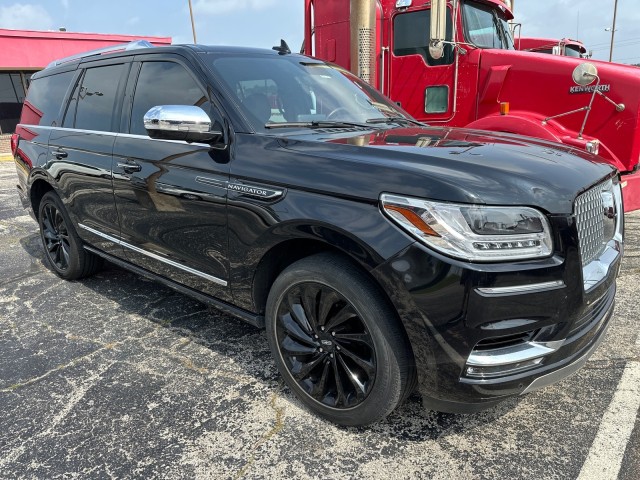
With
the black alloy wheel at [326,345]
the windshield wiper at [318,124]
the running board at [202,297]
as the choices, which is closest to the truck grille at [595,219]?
the black alloy wheel at [326,345]

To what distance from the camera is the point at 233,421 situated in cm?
248

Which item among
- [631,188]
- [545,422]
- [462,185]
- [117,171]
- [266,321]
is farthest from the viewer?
[631,188]

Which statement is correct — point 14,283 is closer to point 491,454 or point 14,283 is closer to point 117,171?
point 117,171

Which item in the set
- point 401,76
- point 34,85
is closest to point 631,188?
point 401,76

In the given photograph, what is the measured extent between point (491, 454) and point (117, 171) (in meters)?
2.82

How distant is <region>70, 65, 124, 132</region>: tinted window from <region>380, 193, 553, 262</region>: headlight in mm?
2603

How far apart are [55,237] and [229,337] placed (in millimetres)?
2385

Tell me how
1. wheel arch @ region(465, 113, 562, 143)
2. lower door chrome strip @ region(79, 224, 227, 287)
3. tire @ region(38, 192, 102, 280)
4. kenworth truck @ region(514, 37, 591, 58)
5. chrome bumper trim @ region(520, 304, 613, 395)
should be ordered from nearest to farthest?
chrome bumper trim @ region(520, 304, 613, 395) → lower door chrome strip @ region(79, 224, 227, 287) → tire @ region(38, 192, 102, 280) → wheel arch @ region(465, 113, 562, 143) → kenworth truck @ region(514, 37, 591, 58)

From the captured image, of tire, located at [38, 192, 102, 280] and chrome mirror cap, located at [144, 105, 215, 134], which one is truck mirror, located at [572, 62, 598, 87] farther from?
tire, located at [38, 192, 102, 280]

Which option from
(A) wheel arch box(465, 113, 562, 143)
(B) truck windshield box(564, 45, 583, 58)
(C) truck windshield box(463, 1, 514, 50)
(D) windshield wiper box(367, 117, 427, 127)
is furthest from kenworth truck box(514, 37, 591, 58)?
(D) windshield wiper box(367, 117, 427, 127)

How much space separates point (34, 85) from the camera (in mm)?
4828

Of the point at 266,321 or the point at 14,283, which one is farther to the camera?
the point at 14,283

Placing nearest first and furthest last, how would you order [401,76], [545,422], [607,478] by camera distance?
[607,478]
[545,422]
[401,76]

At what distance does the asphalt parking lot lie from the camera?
2168 mm
